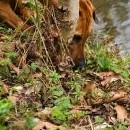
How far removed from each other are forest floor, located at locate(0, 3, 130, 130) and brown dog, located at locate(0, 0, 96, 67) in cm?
11

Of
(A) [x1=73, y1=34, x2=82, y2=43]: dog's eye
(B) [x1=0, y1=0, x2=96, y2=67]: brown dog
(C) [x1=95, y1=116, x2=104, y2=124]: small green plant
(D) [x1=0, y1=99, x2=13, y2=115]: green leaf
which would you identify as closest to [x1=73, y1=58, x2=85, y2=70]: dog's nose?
(B) [x1=0, y1=0, x2=96, y2=67]: brown dog

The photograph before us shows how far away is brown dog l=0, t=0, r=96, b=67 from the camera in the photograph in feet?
16.6

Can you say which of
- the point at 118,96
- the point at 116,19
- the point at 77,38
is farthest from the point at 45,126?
the point at 116,19

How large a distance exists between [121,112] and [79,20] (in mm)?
1424

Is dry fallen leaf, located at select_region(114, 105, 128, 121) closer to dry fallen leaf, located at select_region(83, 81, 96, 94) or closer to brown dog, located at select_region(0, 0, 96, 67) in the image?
dry fallen leaf, located at select_region(83, 81, 96, 94)

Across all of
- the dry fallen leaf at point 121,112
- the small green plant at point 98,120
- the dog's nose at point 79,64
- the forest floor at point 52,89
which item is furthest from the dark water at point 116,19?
the small green plant at point 98,120

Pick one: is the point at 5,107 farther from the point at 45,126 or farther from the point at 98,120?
the point at 98,120

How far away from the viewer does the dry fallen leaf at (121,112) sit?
401 centimetres

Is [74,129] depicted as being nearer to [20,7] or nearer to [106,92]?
[106,92]

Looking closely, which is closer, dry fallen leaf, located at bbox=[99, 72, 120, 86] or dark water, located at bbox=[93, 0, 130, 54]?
dry fallen leaf, located at bbox=[99, 72, 120, 86]

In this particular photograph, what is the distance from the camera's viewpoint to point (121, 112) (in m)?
4.07

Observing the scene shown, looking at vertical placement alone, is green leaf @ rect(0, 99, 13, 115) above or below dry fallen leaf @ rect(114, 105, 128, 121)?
above

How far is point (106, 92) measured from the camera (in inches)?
177

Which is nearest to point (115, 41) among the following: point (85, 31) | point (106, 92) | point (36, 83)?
point (85, 31)
